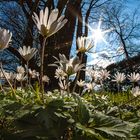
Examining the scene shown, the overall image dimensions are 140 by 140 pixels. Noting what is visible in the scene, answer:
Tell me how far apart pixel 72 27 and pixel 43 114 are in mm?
15518

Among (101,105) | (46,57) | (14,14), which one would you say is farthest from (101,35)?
(101,105)

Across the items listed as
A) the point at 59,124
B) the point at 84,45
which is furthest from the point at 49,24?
the point at 84,45

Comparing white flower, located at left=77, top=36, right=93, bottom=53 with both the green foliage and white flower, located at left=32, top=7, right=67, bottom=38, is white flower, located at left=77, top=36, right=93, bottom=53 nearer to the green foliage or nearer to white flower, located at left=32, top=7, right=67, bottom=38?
white flower, located at left=32, top=7, right=67, bottom=38

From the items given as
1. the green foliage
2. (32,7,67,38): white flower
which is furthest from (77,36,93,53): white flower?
the green foliage

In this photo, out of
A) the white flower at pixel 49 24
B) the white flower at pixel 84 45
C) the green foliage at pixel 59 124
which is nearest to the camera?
the green foliage at pixel 59 124

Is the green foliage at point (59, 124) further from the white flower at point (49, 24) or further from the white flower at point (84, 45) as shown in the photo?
the white flower at point (84, 45)

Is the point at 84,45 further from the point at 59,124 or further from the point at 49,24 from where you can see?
the point at 59,124

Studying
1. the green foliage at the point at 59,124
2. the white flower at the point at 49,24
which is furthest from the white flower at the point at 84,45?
the green foliage at the point at 59,124

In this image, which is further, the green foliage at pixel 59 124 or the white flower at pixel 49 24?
the white flower at pixel 49 24

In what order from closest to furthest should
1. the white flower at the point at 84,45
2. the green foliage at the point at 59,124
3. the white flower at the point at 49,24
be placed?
the green foliage at the point at 59,124
the white flower at the point at 49,24
the white flower at the point at 84,45

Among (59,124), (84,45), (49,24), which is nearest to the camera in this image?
(59,124)

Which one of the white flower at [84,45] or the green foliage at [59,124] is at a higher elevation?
the white flower at [84,45]

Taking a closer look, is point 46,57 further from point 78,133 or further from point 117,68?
point 78,133

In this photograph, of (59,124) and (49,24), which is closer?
(59,124)
